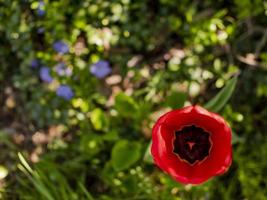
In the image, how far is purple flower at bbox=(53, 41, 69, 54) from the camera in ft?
6.22

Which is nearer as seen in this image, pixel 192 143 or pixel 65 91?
pixel 192 143

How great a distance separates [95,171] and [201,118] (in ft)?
2.63

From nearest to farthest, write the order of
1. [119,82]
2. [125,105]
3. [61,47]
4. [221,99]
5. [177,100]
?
1. [221,99]
2. [177,100]
3. [125,105]
4. [61,47]
5. [119,82]

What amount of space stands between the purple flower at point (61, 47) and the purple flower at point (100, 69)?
121 mm

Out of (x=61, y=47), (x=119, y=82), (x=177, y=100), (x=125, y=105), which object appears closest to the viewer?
(x=177, y=100)

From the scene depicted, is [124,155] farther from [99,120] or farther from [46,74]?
[46,74]

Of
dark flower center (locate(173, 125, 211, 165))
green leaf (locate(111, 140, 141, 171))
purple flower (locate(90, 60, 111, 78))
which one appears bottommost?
green leaf (locate(111, 140, 141, 171))

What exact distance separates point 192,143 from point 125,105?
463 mm

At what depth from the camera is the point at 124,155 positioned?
175 cm

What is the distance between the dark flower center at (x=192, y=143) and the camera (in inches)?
→ 53.6

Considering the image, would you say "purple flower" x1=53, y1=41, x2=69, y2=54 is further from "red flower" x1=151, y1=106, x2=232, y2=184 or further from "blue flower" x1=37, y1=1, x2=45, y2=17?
"red flower" x1=151, y1=106, x2=232, y2=184

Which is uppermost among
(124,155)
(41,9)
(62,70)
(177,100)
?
(41,9)

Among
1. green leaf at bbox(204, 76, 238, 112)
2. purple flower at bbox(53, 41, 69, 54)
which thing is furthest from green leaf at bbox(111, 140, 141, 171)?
purple flower at bbox(53, 41, 69, 54)

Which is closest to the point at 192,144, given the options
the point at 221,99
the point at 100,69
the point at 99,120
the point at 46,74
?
the point at 221,99
